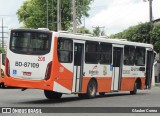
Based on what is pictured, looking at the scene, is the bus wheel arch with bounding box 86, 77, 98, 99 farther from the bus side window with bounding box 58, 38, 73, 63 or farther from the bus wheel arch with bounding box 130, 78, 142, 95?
the bus wheel arch with bounding box 130, 78, 142, 95

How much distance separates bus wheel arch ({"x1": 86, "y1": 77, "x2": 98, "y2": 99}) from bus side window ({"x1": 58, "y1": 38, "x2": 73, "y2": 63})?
232 centimetres

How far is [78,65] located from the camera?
2436cm

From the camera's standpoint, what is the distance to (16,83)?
22.7 m

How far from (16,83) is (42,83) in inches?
46.5

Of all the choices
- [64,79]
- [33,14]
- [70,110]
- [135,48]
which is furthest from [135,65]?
[33,14]

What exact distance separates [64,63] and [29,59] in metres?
1.54

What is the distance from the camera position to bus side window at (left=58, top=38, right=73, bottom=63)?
2289cm

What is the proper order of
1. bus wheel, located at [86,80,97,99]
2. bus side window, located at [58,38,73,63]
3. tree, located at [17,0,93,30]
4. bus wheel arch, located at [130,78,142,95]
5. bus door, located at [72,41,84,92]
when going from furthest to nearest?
tree, located at [17,0,93,30]
bus wheel arch, located at [130,78,142,95]
bus wheel, located at [86,80,97,99]
bus door, located at [72,41,84,92]
bus side window, located at [58,38,73,63]

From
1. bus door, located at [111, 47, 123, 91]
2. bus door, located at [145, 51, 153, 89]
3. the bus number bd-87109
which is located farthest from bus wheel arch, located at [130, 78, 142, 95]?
the bus number bd-87109

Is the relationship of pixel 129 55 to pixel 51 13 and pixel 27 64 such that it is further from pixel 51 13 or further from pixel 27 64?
pixel 51 13

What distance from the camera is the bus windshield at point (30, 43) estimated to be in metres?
22.5

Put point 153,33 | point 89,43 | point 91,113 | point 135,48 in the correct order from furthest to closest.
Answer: point 153,33 < point 135,48 < point 89,43 < point 91,113

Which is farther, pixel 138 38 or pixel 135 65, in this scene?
pixel 138 38

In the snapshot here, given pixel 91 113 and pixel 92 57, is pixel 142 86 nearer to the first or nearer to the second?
pixel 92 57
